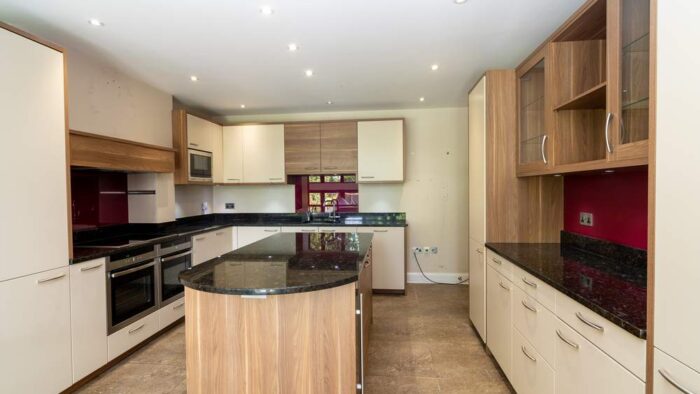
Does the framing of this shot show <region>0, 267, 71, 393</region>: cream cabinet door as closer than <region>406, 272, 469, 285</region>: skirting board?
Yes

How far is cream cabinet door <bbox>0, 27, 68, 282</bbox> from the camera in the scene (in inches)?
64.6

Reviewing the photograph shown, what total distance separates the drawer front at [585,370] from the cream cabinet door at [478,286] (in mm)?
1046

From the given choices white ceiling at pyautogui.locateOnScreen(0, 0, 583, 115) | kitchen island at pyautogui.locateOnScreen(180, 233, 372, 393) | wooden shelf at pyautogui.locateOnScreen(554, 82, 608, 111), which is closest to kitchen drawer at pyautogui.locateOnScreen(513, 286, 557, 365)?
kitchen island at pyautogui.locateOnScreen(180, 233, 372, 393)

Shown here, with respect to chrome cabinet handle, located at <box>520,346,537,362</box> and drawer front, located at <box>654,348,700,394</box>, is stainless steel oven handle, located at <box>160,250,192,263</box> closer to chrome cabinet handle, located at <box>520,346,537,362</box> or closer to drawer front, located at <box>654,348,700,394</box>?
chrome cabinet handle, located at <box>520,346,537,362</box>

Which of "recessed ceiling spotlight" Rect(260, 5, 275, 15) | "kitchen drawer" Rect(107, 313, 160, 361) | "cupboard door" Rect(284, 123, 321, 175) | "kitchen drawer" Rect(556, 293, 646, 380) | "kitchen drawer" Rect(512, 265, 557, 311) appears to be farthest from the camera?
"cupboard door" Rect(284, 123, 321, 175)

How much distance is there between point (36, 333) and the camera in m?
1.76

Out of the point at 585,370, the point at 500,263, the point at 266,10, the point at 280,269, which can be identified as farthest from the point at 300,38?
the point at 585,370

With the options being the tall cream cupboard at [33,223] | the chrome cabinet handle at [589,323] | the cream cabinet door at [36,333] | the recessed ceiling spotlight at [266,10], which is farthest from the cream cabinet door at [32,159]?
the chrome cabinet handle at [589,323]

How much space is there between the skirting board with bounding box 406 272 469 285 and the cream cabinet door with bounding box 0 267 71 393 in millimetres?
3550

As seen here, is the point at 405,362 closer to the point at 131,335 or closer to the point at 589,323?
the point at 589,323

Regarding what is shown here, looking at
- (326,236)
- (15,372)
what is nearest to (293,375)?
(326,236)

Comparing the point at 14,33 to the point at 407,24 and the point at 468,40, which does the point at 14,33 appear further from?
the point at 468,40

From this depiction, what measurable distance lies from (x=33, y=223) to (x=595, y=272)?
321 centimetres

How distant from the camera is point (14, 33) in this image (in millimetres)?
1679
